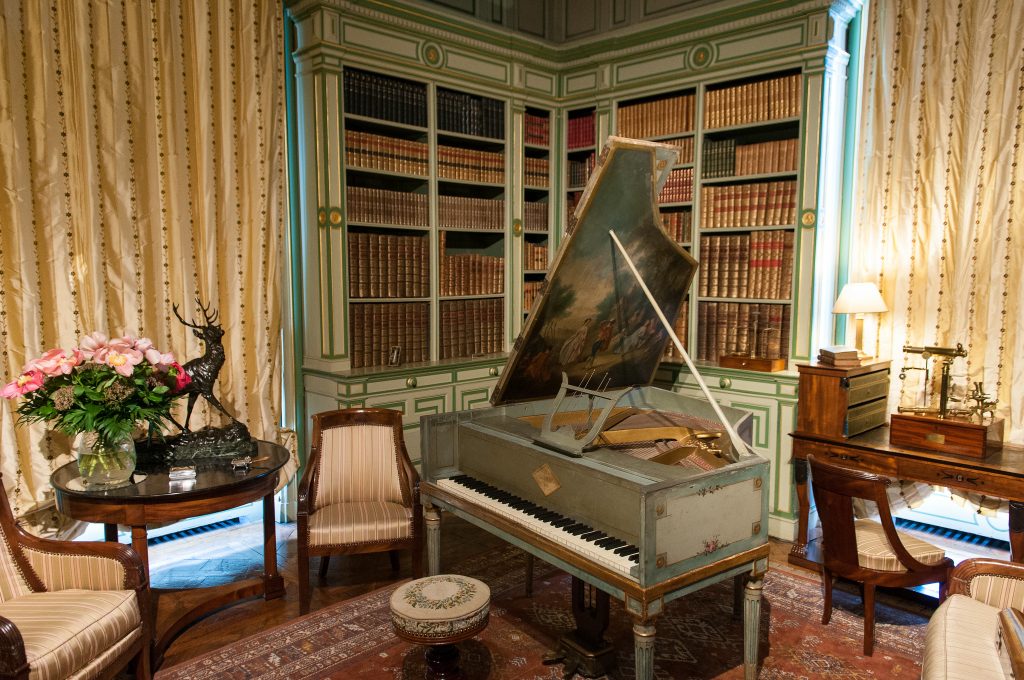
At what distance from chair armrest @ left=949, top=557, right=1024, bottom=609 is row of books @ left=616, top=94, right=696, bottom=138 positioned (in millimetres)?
2903

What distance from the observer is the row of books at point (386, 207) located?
13.7ft

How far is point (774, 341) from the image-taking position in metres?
Answer: 4.16

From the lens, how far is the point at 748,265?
427 cm

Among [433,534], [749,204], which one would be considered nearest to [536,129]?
[749,204]

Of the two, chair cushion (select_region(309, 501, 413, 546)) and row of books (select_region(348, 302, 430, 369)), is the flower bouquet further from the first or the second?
row of books (select_region(348, 302, 430, 369))

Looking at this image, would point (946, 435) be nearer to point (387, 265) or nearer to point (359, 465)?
point (359, 465)

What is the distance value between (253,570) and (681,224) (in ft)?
10.2

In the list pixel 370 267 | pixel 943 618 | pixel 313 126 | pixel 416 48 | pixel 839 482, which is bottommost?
pixel 943 618

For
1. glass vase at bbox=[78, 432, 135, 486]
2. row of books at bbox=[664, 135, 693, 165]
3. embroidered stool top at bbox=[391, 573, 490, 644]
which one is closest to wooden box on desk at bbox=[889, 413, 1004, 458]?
row of books at bbox=[664, 135, 693, 165]

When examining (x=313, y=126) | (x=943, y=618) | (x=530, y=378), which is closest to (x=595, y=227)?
(x=530, y=378)

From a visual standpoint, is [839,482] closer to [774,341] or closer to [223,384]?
[774,341]

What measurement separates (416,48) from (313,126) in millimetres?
809

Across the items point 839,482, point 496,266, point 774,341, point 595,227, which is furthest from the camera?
point 496,266

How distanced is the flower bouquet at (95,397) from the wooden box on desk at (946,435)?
3.18 m
